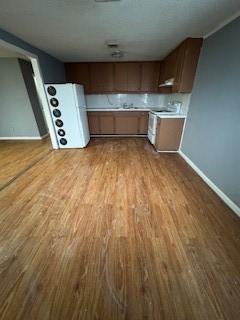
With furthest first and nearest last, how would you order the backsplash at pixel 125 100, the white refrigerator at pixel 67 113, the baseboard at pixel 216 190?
the backsplash at pixel 125 100, the white refrigerator at pixel 67 113, the baseboard at pixel 216 190

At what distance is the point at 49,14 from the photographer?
73.8 inches

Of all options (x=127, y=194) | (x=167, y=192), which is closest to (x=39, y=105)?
(x=127, y=194)

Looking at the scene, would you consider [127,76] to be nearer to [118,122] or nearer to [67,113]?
[118,122]

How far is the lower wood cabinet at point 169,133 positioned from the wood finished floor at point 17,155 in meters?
2.87

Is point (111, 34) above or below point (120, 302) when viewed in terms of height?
above

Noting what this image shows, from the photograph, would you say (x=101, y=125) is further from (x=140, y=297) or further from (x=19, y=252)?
(x=140, y=297)

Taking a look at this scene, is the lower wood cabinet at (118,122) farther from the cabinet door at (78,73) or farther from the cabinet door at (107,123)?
the cabinet door at (78,73)

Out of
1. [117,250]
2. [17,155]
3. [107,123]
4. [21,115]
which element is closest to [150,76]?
[107,123]

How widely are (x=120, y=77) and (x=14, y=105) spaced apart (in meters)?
3.29

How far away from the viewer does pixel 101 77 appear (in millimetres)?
4816

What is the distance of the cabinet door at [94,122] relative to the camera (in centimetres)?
489

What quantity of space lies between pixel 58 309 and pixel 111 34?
11.3 ft

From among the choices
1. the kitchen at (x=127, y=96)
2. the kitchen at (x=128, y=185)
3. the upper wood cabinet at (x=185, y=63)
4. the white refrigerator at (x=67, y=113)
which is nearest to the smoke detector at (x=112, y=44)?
the kitchen at (x=128, y=185)

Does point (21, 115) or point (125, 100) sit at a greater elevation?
point (125, 100)
